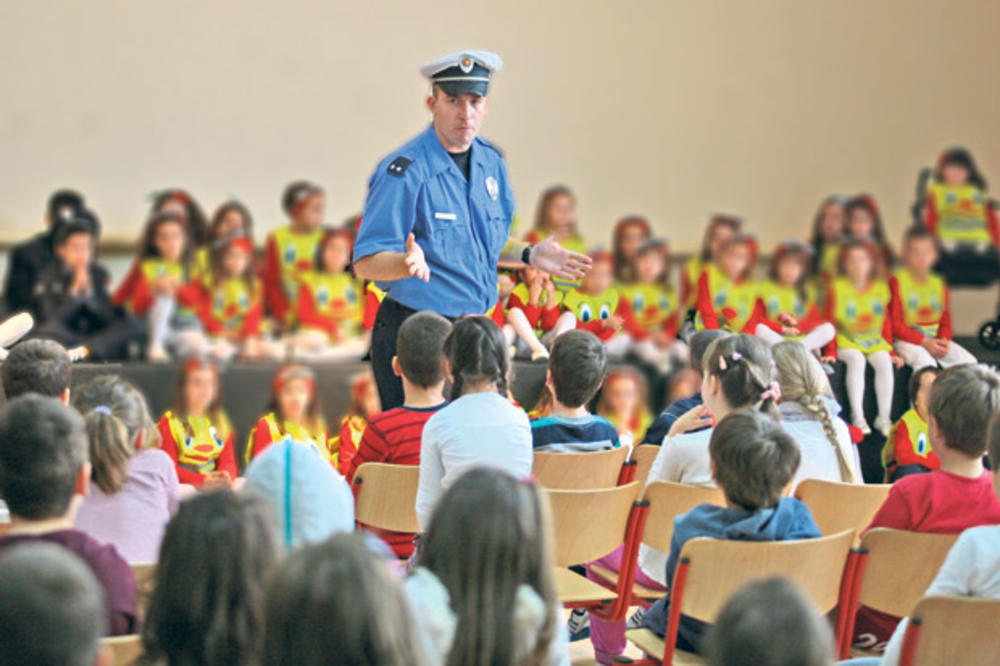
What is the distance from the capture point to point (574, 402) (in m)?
3.58

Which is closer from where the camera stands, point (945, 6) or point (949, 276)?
point (949, 276)

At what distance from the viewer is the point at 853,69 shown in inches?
369

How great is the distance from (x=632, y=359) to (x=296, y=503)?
195 inches

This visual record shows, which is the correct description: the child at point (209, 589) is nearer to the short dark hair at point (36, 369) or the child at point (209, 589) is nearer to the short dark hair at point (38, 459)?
the short dark hair at point (38, 459)

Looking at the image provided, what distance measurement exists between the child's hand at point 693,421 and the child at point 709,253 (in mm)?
3823

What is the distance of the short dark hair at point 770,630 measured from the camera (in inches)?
56.1

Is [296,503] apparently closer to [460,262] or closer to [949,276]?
[460,262]

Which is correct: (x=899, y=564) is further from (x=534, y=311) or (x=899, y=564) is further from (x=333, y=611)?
(x=534, y=311)

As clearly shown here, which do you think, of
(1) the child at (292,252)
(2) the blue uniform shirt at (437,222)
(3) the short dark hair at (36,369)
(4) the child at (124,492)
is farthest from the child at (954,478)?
(1) the child at (292,252)

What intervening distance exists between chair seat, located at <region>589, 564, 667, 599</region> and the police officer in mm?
803

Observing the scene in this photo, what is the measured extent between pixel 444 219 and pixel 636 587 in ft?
3.94

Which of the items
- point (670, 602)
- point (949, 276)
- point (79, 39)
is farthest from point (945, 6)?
point (670, 602)

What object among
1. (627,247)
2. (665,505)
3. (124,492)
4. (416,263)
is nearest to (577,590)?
(665,505)

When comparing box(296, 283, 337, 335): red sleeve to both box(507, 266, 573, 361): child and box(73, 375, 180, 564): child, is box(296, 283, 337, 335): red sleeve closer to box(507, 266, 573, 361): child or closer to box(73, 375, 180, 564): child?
box(507, 266, 573, 361): child
